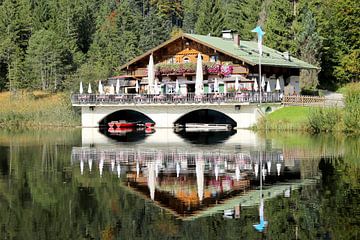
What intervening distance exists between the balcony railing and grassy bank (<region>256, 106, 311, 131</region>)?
1.68m

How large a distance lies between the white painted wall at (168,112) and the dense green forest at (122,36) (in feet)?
31.3

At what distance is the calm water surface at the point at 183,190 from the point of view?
55.1 ft

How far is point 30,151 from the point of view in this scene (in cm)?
3666

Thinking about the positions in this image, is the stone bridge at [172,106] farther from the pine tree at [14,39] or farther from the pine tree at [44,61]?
the pine tree at [14,39]

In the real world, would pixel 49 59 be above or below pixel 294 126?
above

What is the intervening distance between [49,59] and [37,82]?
3655mm

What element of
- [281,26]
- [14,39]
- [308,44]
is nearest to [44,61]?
[14,39]

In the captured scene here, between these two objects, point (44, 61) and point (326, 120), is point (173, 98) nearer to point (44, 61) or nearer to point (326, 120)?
point (326, 120)

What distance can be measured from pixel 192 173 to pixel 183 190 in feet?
13.7

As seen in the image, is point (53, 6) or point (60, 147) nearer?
point (60, 147)

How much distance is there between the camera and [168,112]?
54406 millimetres

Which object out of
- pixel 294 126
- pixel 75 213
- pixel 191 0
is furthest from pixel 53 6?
pixel 75 213

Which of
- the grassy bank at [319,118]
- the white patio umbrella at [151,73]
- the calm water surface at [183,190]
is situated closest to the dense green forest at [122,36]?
the white patio umbrella at [151,73]

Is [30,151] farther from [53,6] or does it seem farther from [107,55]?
[53,6]
